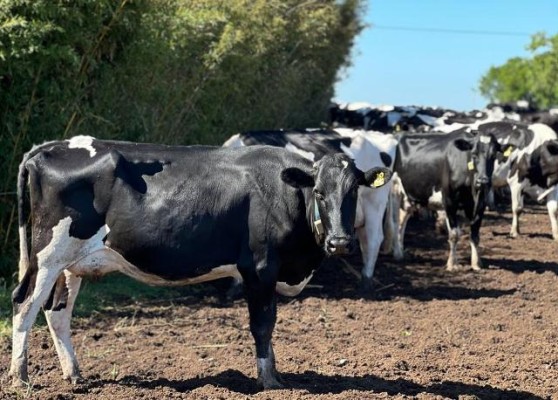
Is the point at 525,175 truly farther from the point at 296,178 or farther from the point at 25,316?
the point at 25,316

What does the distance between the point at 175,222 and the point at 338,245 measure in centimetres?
104

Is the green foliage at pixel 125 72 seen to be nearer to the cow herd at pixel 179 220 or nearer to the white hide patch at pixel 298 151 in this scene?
the white hide patch at pixel 298 151

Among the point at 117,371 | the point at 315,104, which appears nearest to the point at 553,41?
the point at 315,104

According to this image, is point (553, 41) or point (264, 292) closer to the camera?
point (264, 292)

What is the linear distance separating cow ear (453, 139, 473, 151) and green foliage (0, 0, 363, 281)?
11.1ft

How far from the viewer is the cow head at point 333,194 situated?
16.9 ft

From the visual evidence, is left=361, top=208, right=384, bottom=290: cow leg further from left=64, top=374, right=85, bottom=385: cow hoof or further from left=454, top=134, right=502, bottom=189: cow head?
left=64, top=374, right=85, bottom=385: cow hoof

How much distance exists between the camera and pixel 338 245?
16.7 ft

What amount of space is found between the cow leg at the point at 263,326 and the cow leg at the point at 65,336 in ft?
3.95

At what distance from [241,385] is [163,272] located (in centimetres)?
90

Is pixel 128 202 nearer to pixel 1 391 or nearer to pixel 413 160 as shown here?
pixel 1 391

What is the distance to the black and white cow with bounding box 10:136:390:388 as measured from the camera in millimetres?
5352

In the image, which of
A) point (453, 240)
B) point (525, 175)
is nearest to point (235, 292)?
point (453, 240)

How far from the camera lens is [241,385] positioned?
5598 mm
